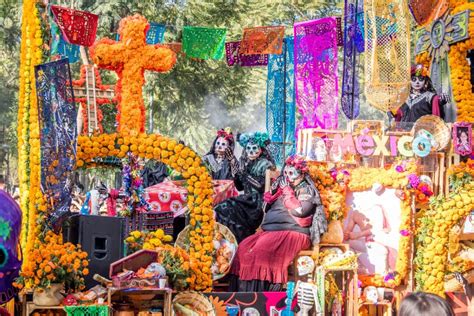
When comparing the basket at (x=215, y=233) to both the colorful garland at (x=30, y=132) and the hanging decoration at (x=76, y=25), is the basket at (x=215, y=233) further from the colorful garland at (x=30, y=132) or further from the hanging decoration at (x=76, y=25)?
the hanging decoration at (x=76, y=25)

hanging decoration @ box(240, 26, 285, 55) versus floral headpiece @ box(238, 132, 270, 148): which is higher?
hanging decoration @ box(240, 26, 285, 55)

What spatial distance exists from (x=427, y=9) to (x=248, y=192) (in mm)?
4050

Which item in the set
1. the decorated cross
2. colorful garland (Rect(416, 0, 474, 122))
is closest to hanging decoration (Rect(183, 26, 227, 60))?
the decorated cross

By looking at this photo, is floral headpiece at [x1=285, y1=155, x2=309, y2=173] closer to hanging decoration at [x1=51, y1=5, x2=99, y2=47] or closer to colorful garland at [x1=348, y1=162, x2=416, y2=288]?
colorful garland at [x1=348, y1=162, x2=416, y2=288]

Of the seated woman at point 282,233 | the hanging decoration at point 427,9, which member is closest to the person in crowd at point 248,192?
the seated woman at point 282,233

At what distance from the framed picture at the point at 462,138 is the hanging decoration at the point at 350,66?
1759mm

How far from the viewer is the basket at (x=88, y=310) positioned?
8.05 m

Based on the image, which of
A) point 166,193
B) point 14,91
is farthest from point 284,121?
point 14,91

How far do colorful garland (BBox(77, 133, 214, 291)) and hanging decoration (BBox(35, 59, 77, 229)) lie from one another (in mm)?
593

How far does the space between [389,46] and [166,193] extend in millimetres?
3237

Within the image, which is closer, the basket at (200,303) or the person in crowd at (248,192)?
the basket at (200,303)

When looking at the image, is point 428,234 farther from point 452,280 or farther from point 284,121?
point 284,121

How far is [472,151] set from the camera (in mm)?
11141

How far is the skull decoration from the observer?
4.54m
